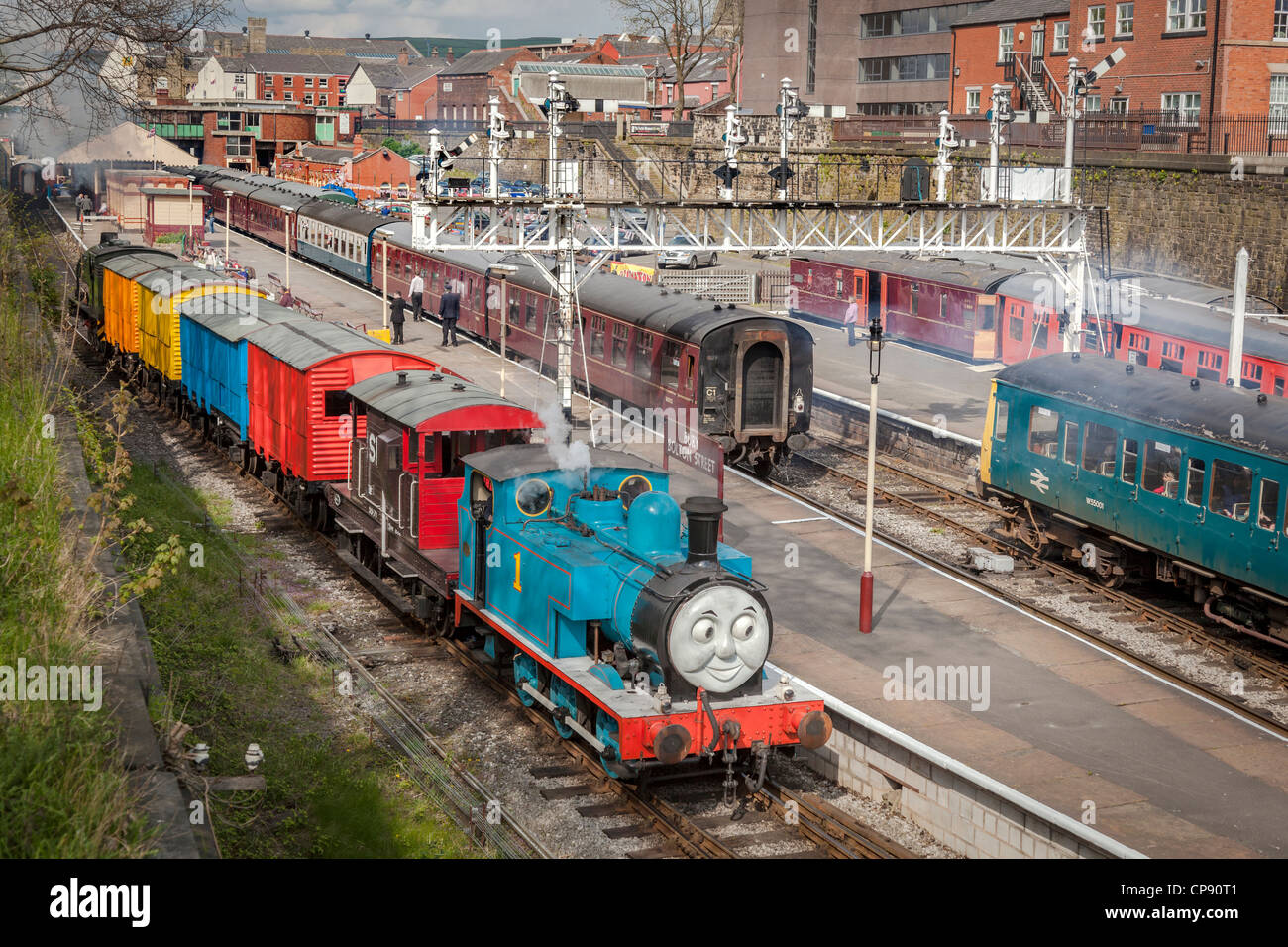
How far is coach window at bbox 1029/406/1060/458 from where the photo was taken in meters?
21.5

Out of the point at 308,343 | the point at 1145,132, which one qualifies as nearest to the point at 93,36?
the point at 308,343

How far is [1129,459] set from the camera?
1973 centimetres

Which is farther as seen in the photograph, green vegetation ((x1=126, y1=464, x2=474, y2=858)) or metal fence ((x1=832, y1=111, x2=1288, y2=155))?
metal fence ((x1=832, y1=111, x2=1288, y2=155))

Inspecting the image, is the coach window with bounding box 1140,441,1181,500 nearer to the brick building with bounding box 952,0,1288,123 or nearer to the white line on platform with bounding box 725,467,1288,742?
the white line on platform with bounding box 725,467,1288,742

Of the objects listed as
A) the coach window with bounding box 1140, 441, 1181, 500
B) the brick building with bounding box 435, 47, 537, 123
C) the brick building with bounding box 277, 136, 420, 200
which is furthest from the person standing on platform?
the brick building with bounding box 435, 47, 537, 123

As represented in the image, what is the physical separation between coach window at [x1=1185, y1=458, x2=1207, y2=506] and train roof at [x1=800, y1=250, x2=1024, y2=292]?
62.9 feet

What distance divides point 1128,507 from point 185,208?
173 ft

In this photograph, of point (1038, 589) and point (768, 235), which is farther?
point (768, 235)

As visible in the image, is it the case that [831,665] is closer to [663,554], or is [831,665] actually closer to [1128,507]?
[663,554]

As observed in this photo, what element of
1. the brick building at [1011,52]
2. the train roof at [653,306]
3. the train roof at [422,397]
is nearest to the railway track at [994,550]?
the train roof at [653,306]

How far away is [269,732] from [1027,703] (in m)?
8.44
